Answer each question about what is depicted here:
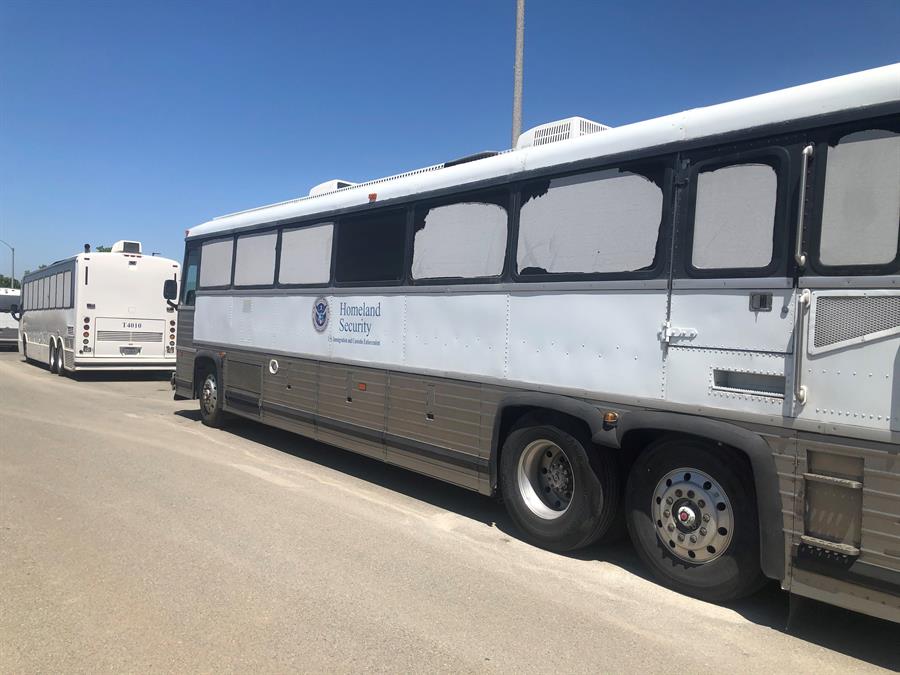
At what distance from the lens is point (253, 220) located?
9.51 metres

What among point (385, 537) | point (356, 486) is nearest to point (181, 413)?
point (356, 486)

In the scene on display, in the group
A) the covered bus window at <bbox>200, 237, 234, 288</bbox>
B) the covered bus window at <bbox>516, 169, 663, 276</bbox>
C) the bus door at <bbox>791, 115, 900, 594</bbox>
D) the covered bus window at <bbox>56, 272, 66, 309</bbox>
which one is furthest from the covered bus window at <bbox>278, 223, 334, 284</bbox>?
the covered bus window at <bbox>56, 272, 66, 309</bbox>

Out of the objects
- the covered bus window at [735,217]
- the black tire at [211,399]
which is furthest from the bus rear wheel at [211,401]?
the covered bus window at [735,217]

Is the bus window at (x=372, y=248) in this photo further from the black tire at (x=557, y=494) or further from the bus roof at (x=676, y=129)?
the black tire at (x=557, y=494)

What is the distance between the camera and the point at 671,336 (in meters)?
4.49

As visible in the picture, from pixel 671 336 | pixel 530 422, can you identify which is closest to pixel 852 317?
pixel 671 336

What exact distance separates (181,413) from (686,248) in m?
10.1

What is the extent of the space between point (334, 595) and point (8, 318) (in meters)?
30.5

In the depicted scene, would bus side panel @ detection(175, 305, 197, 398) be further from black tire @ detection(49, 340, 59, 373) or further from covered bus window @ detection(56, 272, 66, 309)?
black tire @ detection(49, 340, 59, 373)

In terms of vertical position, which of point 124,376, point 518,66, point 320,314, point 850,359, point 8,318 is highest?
point 518,66

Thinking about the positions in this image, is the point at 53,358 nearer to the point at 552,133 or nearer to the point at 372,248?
the point at 372,248

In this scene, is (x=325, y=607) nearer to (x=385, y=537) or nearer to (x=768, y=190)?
(x=385, y=537)

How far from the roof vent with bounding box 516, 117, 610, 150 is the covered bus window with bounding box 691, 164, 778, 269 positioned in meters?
1.42

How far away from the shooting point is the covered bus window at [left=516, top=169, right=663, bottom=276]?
15.5 ft
